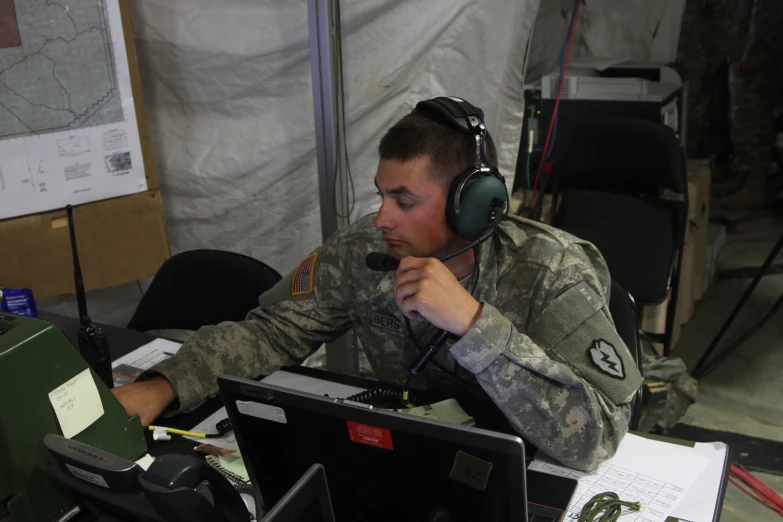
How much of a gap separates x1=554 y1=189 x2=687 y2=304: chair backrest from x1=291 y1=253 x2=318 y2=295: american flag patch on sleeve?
1260 mm

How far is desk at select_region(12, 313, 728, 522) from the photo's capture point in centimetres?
132

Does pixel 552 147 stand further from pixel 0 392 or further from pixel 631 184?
pixel 0 392

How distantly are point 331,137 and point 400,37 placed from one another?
38 cm

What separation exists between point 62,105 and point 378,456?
1773 millimetres

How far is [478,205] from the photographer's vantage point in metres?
1.30

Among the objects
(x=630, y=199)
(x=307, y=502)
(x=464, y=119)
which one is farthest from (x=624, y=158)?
(x=307, y=502)

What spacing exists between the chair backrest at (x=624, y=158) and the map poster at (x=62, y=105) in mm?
1526

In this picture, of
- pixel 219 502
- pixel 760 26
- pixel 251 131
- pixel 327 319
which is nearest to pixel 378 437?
pixel 219 502

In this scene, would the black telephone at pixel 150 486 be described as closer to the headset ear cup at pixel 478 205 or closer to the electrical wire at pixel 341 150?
the headset ear cup at pixel 478 205

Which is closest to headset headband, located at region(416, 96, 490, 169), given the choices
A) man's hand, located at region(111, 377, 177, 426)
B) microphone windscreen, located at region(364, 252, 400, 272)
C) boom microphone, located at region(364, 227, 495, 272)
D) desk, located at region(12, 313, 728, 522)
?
boom microphone, located at region(364, 227, 495, 272)

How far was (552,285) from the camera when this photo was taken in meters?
1.35

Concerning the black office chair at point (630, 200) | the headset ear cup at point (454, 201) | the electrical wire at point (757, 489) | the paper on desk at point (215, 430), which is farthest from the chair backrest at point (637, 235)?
the paper on desk at point (215, 430)

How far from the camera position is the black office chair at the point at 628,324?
4.76 feet

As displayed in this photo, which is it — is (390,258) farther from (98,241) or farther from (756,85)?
(756,85)
